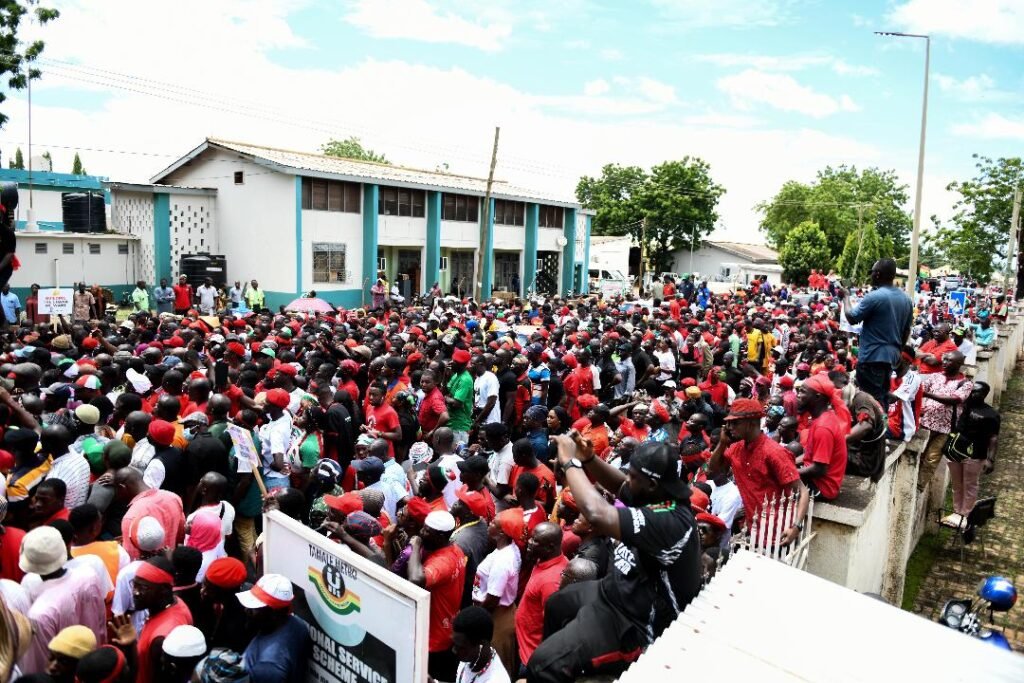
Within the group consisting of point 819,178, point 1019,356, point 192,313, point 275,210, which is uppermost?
point 819,178

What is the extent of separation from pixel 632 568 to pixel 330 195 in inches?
928

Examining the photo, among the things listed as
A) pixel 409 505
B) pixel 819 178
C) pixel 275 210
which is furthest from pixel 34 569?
pixel 819 178

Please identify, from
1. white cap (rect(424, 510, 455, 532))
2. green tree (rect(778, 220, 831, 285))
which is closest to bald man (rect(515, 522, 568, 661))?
white cap (rect(424, 510, 455, 532))

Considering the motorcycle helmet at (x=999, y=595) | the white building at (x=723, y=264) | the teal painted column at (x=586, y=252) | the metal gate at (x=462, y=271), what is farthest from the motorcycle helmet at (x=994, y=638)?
the white building at (x=723, y=264)

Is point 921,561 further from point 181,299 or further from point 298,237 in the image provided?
point 298,237

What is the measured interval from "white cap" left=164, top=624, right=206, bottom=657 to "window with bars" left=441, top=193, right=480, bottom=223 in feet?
87.3

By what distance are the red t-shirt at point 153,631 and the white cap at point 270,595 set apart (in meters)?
0.46

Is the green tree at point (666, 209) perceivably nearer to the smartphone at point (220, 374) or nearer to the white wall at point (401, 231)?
the white wall at point (401, 231)

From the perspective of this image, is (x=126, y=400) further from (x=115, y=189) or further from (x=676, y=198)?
(x=676, y=198)

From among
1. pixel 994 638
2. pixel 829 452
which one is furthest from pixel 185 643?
pixel 994 638

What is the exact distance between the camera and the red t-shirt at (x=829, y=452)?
5.44 meters

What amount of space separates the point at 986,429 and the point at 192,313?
12.5m

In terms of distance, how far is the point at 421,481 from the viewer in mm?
5363

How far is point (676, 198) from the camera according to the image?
5262cm
